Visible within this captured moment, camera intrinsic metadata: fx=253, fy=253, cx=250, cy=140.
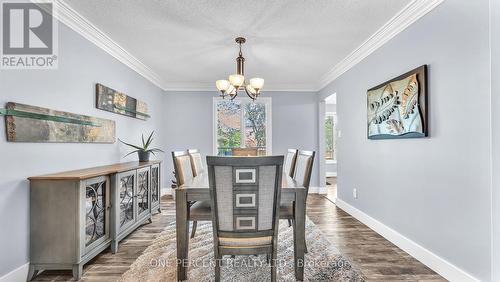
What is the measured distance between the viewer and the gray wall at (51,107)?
73.0 inches

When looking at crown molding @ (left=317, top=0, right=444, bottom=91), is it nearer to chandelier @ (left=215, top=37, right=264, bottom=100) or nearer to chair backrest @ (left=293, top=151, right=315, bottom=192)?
chandelier @ (left=215, top=37, right=264, bottom=100)

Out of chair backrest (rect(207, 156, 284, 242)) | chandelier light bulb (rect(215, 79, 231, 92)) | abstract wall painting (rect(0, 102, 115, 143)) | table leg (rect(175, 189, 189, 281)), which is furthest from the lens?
chandelier light bulb (rect(215, 79, 231, 92))

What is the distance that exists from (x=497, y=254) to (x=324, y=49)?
9.11ft

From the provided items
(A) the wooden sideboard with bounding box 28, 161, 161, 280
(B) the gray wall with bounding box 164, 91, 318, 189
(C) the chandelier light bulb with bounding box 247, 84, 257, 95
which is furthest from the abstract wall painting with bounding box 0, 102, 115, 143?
(B) the gray wall with bounding box 164, 91, 318, 189

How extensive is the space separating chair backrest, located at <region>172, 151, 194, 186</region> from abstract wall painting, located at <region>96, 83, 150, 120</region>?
1204 mm

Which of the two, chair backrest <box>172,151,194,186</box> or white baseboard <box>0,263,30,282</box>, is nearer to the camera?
white baseboard <box>0,263,30,282</box>

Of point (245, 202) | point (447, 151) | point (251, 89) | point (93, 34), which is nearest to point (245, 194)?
point (245, 202)

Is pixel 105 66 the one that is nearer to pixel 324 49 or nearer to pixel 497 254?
pixel 324 49

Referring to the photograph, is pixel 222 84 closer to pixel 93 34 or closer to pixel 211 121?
pixel 93 34

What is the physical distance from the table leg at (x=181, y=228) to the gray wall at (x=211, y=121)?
349 centimetres

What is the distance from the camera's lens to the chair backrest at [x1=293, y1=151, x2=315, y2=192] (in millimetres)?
2330

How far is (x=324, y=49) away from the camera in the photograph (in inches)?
136

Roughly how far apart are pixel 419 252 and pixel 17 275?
3347 mm

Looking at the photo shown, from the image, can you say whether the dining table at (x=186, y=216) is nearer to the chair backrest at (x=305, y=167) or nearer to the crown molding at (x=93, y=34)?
the chair backrest at (x=305, y=167)
